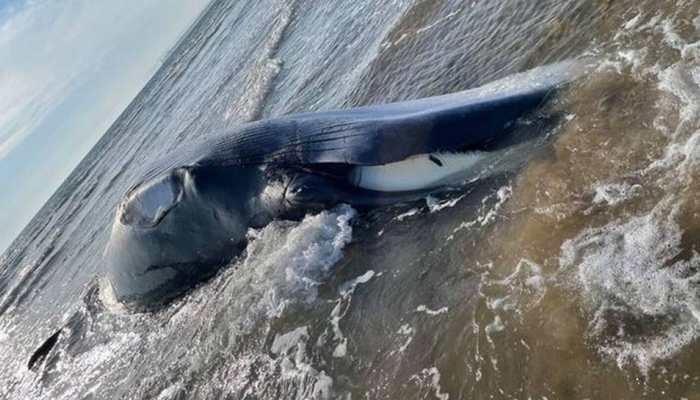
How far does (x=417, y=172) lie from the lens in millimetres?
6883

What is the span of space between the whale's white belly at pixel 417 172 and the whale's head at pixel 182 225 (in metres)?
1.11

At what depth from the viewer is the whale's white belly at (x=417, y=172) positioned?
22.2ft

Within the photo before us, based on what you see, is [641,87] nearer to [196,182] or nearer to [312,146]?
[312,146]

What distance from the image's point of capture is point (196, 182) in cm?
755

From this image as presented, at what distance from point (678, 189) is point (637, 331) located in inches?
47.4

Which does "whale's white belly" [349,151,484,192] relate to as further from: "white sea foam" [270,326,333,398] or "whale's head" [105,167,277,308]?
"white sea foam" [270,326,333,398]

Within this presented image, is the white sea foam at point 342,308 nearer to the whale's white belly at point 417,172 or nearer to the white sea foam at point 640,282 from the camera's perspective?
the whale's white belly at point 417,172

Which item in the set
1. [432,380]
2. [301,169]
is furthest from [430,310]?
[301,169]

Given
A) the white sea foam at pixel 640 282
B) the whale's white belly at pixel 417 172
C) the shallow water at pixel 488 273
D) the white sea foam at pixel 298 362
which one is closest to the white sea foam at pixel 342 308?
the shallow water at pixel 488 273

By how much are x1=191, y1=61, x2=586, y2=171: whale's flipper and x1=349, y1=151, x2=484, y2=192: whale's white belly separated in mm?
104

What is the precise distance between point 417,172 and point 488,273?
1540 mm

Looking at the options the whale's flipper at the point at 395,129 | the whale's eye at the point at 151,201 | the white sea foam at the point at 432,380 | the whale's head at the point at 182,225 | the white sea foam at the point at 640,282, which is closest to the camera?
the white sea foam at the point at 640,282

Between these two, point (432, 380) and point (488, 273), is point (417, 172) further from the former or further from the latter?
point (432, 380)

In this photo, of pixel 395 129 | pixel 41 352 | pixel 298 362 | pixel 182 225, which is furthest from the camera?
pixel 41 352
